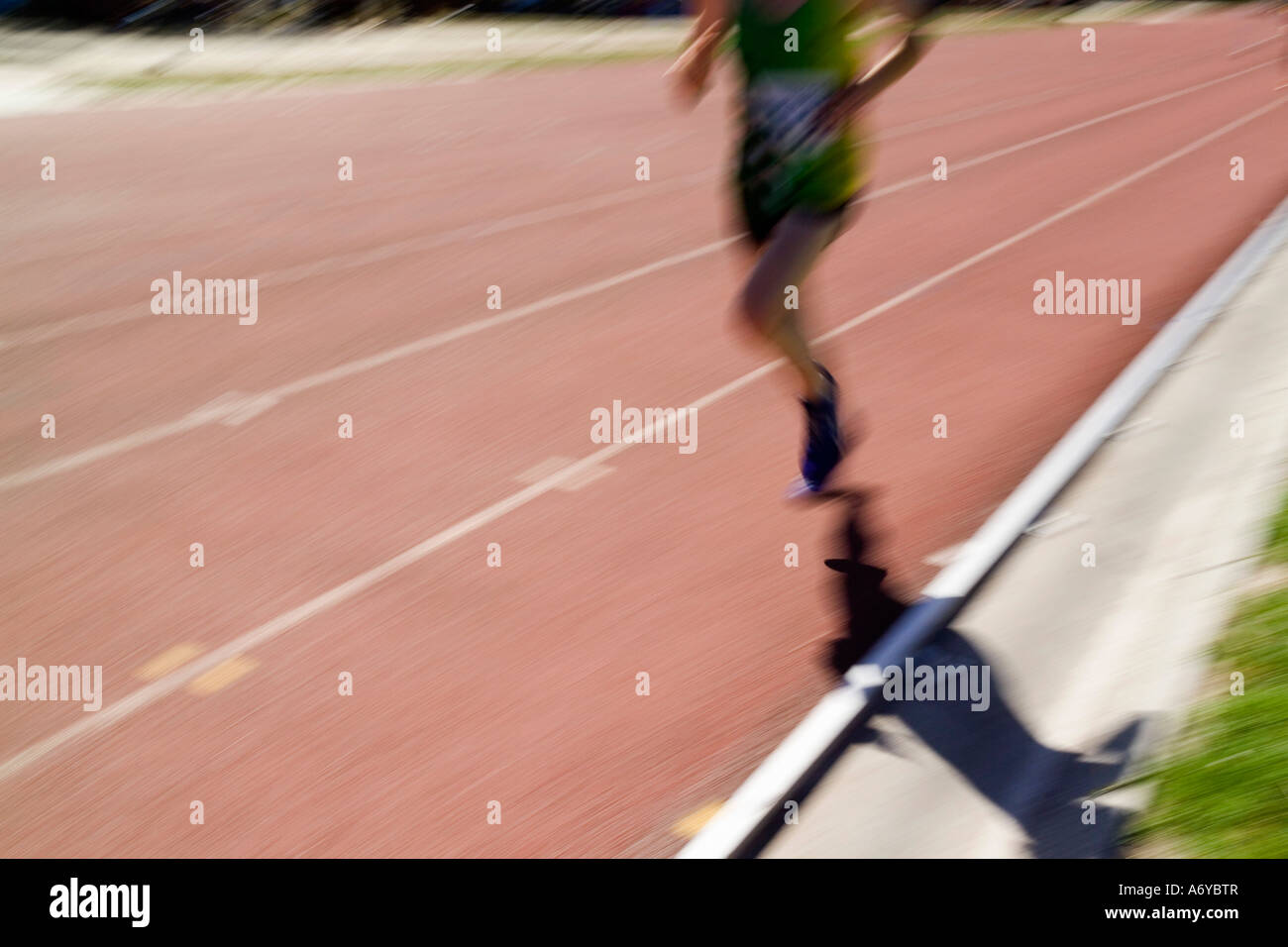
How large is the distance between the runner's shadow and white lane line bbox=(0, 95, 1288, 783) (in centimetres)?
20

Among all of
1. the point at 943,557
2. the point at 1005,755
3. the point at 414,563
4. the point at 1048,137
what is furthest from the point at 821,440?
the point at 1048,137

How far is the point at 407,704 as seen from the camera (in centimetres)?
441

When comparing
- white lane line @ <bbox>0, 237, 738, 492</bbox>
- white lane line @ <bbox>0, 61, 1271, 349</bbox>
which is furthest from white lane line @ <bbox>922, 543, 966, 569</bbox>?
white lane line @ <bbox>0, 61, 1271, 349</bbox>

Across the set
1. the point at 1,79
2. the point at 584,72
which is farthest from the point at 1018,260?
the point at 1,79

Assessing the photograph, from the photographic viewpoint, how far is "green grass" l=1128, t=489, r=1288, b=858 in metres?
3.38

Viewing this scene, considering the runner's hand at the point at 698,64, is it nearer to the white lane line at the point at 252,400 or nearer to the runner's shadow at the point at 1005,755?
the runner's shadow at the point at 1005,755

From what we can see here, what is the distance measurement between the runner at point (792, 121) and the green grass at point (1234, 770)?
1.97 metres

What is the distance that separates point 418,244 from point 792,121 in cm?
596

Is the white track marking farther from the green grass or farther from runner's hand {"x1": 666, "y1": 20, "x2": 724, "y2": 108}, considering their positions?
the green grass

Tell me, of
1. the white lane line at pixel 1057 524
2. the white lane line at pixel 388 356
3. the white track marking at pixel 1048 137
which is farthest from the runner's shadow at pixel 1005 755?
the white track marking at pixel 1048 137

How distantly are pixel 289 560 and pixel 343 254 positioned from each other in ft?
17.0

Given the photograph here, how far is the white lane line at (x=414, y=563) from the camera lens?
3.74 metres

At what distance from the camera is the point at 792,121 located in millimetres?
4953
